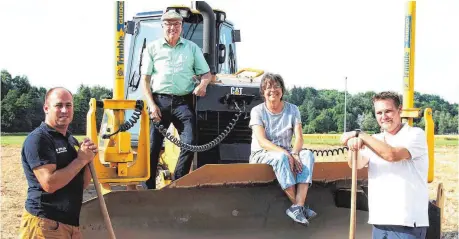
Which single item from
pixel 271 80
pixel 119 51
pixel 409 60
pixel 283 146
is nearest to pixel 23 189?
pixel 119 51

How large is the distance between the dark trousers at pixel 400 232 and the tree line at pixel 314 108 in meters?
7.64

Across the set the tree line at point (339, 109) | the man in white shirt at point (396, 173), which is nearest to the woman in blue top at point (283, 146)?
the man in white shirt at point (396, 173)

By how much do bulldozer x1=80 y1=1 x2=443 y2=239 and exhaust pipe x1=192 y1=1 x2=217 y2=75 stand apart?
0.01 meters

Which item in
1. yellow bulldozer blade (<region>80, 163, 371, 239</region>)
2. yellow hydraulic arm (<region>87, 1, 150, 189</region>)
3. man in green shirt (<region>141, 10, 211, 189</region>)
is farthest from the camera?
man in green shirt (<region>141, 10, 211, 189</region>)

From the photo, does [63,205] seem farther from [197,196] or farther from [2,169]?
[2,169]

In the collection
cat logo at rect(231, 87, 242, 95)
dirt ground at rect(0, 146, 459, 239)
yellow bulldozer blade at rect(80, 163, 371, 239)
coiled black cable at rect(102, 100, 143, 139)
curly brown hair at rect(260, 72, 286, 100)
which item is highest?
curly brown hair at rect(260, 72, 286, 100)

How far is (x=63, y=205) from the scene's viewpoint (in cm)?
336

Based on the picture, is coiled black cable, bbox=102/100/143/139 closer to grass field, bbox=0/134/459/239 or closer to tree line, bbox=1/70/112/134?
grass field, bbox=0/134/459/239

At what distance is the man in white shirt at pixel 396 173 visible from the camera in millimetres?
3471

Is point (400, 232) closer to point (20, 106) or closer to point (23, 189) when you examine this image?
point (23, 189)

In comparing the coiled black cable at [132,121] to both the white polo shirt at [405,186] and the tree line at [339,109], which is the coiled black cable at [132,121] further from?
the tree line at [339,109]

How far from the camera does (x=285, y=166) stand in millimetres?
4727

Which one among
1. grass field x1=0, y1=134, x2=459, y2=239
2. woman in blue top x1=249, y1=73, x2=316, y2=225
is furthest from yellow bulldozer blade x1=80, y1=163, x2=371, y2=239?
grass field x1=0, y1=134, x2=459, y2=239

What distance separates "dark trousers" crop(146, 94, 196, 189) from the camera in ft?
17.6
